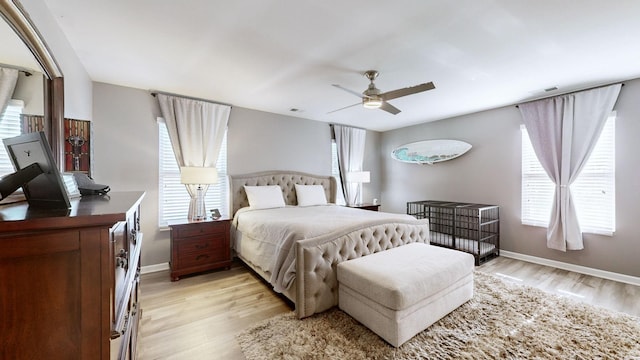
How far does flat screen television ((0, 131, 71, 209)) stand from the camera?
88 cm

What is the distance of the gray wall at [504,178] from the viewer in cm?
315

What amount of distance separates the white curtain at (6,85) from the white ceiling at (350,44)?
1020 millimetres

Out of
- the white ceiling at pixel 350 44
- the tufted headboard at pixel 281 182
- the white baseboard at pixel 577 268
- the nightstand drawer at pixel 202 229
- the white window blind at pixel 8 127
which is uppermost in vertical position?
the white ceiling at pixel 350 44

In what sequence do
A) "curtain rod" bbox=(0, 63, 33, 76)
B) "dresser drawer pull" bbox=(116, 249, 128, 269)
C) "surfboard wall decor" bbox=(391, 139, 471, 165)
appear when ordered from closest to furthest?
"dresser drawer pull" bbox=(116, 249, 128, 269) → "curtain rod" bbox=(0, 63, 33, 76) → "surfboard wall decor" bbox=(391, 139, 471, 165)

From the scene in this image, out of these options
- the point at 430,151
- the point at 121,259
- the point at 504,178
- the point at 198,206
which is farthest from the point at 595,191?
the point at 198,206

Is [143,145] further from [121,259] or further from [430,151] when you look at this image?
[430,151]

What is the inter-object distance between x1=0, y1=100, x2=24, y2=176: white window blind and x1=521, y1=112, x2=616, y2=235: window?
5.51 meters

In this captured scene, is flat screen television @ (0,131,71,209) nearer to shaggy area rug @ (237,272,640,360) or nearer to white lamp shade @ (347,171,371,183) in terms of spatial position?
shaggy area rug @ (237,272,640,360)

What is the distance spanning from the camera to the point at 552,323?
224cm

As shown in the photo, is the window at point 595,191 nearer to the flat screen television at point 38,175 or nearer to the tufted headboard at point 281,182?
the tufted headboard at point 281,182

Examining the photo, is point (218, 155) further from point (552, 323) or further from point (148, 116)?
point (552, 323)

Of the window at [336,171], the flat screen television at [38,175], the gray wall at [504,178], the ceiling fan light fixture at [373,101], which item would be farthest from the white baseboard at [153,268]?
the gray wall at [504,178]

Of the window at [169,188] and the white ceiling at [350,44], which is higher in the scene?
the white ceiling at [350,44]

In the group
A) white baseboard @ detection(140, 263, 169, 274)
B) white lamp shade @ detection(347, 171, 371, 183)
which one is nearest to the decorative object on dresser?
white baseboard @ detection(140, 263, 169, 274)
